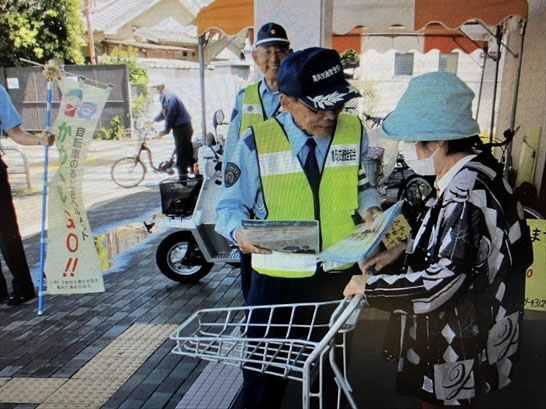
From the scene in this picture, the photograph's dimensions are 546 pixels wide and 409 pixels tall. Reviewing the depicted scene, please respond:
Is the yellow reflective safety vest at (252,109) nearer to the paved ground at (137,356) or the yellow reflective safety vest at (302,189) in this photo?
the yellow reflective safety vest at (302,189)

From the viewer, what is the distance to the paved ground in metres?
3.12

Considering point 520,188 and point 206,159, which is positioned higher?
point 206,159

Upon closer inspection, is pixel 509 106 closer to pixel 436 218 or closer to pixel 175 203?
pixel 175 203

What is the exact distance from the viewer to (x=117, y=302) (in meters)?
4.75

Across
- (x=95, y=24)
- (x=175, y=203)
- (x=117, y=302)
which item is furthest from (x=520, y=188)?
(x=95, y=24)

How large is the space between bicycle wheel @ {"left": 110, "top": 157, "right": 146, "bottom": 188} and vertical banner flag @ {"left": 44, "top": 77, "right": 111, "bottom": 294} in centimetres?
668

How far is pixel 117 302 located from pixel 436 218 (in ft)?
12.5

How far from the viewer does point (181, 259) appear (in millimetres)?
5219

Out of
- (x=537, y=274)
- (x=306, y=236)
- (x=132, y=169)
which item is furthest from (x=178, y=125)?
(x=306, y=236)

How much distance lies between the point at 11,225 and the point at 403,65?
50.9ft

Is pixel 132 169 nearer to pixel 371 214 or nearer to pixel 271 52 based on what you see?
pixel 271 52

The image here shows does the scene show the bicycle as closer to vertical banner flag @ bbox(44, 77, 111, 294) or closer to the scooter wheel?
the scooter wheel

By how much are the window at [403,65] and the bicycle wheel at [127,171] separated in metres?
10.3

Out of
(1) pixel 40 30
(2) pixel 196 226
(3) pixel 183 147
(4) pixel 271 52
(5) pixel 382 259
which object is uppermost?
(1) pixel 40 30
